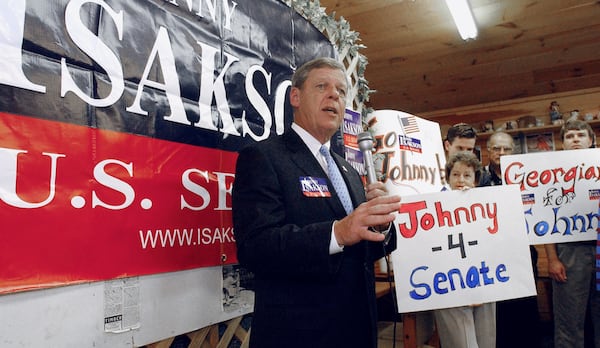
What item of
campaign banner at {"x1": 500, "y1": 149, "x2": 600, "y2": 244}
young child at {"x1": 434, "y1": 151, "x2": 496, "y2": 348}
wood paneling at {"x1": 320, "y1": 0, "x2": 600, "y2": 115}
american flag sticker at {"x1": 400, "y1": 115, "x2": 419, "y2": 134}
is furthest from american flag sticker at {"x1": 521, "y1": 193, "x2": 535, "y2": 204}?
wood paneling at {"x1": 320, "y1": 0, "x2": 600, "y2": 115}

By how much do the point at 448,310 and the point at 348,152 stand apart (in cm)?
89

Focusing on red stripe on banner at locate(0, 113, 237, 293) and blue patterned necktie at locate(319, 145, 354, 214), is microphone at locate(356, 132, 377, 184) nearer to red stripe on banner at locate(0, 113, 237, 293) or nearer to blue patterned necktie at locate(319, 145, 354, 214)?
blue patterned necktie at locate(319, 145, 354, 214)

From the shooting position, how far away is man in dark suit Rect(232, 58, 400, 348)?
807mm

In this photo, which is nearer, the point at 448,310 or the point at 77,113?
the point at 77,113

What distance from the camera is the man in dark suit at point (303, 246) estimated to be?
807mm

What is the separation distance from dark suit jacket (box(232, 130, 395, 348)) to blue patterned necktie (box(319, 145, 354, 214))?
0.19 feet

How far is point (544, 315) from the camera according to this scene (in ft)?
10.3

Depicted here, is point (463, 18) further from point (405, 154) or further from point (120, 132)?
point (120, 132)

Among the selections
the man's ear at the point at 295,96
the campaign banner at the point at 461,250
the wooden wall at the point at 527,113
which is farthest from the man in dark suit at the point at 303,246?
the wooden wall at the point at 527,113

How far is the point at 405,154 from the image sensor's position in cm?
210

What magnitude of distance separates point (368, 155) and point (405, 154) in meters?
1.18

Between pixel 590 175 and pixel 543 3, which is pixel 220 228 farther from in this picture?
pixel 543 3

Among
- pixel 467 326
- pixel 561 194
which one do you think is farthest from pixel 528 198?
pixel 467 326

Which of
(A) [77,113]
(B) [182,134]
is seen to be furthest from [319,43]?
(A) [77,113]
